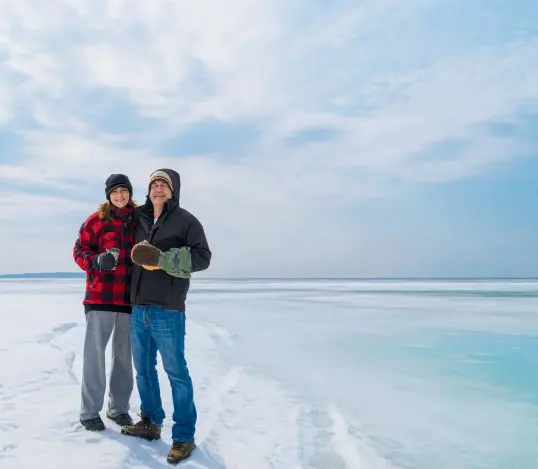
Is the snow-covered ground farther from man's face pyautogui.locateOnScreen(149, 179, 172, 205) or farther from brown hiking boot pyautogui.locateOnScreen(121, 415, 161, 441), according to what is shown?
man's face pyautogui.locateOnScreen(149, 179, 172, 205)

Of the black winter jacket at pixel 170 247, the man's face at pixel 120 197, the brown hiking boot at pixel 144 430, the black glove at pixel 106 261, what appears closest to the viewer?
the black winter jacket at pixel 170 247

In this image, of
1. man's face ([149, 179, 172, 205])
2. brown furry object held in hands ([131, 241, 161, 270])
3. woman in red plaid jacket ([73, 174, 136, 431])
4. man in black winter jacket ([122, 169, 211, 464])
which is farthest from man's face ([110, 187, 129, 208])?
brown furry object held in hands ([131, 241, 161, 270])

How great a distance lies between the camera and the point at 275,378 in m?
5.31

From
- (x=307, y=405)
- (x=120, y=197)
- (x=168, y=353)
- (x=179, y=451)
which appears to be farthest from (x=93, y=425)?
(x=307, y=405)

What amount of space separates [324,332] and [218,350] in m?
3.07

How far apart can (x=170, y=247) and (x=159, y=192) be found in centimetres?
34

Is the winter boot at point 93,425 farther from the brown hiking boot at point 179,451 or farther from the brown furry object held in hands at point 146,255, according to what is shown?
the brown furry object held in hands at point 146,255

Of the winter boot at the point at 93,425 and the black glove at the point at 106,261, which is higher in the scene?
the black glove at the point at 106,261

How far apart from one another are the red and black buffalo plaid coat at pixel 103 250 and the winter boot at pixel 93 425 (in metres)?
0.71

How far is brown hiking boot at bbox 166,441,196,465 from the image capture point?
9.12ft

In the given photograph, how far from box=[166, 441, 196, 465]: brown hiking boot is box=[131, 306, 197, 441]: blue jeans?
0.03 m

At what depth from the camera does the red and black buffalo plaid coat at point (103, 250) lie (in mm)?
3109

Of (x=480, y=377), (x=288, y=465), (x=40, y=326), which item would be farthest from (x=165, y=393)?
(x=40, y=326)

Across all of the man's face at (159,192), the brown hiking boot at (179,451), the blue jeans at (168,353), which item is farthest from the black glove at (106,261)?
the brown hiking boot at (179,451)
